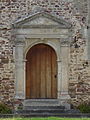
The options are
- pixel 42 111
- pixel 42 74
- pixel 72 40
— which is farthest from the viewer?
pixel 42 74

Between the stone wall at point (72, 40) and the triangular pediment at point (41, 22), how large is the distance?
0.75 feet

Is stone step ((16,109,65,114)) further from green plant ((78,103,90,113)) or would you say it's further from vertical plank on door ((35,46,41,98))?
vertical plank on door ((35,46,41,98))

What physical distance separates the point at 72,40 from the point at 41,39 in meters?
1.12

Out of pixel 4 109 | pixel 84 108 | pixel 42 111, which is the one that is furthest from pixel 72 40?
pixel 4 109

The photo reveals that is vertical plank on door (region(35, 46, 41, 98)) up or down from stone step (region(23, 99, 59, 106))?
up

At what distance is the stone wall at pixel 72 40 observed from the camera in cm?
1417

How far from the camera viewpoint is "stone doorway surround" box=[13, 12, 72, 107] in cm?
1413

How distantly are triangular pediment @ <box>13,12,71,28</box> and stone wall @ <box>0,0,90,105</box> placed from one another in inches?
9.0

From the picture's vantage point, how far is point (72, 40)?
564 inches

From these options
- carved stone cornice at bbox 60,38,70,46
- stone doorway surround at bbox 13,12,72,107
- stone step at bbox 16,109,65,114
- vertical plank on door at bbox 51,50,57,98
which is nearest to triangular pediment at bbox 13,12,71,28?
stone doorway surround at bbox 13,12,72,107

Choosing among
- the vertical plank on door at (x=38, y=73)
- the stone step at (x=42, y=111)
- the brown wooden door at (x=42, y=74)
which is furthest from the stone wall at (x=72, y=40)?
the vertical plank on door at (x=38, y=73)

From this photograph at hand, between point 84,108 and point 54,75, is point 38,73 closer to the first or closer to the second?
point 54,75

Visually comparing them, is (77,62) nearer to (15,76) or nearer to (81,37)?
(81,37)

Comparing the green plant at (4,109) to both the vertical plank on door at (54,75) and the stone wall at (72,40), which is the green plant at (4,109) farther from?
the vertical plank on door at (54,75)
